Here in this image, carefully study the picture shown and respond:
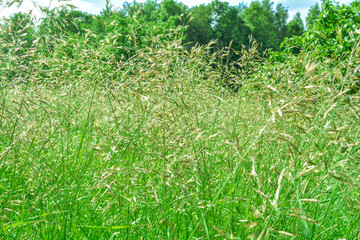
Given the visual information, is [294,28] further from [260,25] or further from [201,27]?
[201,27]

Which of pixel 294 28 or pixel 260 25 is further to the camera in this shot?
pixel 294 28

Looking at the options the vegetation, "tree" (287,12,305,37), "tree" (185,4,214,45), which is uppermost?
"tree" (287,12,305,37)

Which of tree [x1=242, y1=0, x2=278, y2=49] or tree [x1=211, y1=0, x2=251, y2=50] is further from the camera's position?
tree [x1=242, y1=0, x2=278, y2=49]

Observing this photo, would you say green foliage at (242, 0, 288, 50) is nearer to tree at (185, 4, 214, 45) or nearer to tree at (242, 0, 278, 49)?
tree at (242, 0, 278, 49)

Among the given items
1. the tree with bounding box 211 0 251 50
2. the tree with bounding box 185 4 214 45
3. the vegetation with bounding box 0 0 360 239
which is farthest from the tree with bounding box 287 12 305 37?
the vegetation with bounding box 0 0 360 239

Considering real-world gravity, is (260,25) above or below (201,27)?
above

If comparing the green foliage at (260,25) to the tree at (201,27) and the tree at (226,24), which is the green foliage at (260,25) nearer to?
the tree at (226,24)

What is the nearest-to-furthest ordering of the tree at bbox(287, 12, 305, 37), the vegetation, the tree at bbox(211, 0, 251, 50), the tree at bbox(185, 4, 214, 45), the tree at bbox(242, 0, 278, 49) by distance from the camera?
the vegetation → the tree at bbox(185, 4, 214, 45) → the tree at bbox(211, 0, 251, 50) → the tree at bbox(242, 0, 278, 49) → the tree at bbox(287, 12, 305, 37)

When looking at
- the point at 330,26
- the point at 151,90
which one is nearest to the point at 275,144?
the point at 151,90

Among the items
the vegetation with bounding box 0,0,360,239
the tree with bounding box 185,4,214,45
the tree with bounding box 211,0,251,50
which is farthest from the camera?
the tree with bounding box 211,0,251,50

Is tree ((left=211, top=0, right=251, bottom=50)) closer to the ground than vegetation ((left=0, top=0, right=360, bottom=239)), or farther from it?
farther from it

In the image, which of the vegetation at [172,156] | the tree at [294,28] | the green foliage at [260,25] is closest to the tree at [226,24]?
the green foliage at [260,25]

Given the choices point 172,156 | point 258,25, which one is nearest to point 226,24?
point 258,25

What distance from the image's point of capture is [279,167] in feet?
6.61
